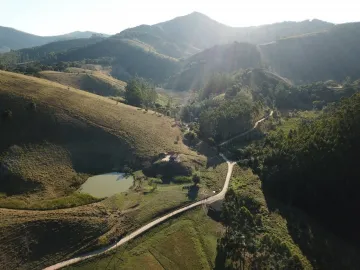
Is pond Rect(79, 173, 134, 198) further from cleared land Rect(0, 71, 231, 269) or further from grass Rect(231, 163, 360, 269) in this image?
grass Rect(231, 163, 360, 269)

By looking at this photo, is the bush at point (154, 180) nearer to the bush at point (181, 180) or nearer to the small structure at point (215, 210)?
the bush at point (181, 180)

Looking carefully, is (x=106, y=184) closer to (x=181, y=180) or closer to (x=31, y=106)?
(x=181, y=180)

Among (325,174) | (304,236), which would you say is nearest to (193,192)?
(304,236)

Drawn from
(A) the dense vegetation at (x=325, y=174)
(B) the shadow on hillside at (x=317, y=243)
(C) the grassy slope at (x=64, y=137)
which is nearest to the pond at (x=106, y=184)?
(C) the grassy slope at (x=64, y=137)

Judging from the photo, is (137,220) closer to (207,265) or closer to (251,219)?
(207,265)

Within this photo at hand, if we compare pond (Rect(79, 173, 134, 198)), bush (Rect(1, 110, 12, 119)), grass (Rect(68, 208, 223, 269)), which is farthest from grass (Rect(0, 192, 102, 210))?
bush (Rect(1, 110, 12, 119))

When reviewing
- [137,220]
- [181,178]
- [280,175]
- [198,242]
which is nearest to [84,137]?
[181,178]
